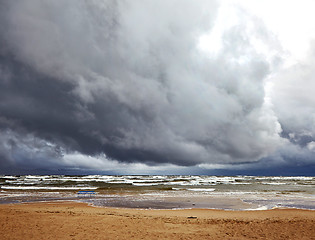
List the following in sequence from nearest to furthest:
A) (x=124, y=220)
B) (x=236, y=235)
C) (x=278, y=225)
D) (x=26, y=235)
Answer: (x=26, y=235) → (x=236, y=235) → (x=278, y=225) → (x=124, y=220)

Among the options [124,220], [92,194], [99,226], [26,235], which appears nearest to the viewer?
[26,235]

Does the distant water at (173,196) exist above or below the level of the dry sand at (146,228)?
below

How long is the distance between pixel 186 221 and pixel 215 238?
454 centimetres

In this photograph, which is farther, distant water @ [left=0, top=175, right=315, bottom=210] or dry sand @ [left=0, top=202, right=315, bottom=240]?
distant water @ [left=0, top=175, right=315, bottom=210]

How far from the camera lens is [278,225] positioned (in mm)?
16312

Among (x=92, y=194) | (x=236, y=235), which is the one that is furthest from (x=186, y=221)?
(x=92, y=194)

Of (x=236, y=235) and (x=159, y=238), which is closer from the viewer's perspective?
(x=159, y=238)

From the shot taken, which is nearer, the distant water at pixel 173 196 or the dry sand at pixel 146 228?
the dry sand at pixel 146 228

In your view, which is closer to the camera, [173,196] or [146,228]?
[146,228]

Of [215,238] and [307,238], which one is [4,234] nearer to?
[215,238]

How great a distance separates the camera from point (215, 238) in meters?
13.2

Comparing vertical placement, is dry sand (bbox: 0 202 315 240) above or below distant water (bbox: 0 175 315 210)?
above

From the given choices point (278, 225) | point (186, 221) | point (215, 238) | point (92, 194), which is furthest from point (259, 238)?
point (92, 194)

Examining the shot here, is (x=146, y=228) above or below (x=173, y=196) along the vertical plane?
above
